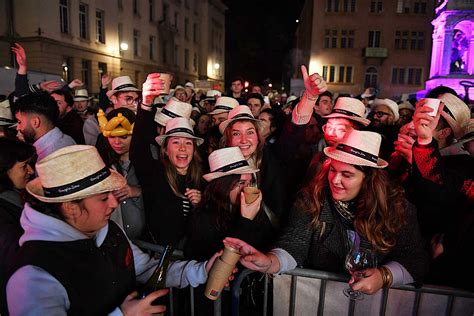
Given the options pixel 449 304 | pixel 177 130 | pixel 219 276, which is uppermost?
pixel 177 130

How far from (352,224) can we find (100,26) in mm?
31173

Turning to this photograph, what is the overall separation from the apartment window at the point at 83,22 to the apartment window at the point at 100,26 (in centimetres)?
124

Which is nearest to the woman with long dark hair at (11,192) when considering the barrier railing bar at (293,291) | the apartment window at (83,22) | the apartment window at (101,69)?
the barrier railing bar at (293,291)

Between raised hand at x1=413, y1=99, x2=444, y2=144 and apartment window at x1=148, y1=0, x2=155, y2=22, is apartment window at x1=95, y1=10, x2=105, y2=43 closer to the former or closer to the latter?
apartment window at x1=148, y1=0, x2=155, y2=22

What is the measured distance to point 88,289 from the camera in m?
→ 1.94

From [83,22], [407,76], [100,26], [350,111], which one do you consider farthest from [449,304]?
[407,76]

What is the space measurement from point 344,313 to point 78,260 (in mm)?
1895

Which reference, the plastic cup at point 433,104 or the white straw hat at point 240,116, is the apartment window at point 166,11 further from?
the plastic cup at point 433,104

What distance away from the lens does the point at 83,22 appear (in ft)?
89.1

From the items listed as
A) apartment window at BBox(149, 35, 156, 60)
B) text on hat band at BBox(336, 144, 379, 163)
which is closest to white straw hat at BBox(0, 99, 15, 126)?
text on hat band at BBox(336, 144, 379, 163)

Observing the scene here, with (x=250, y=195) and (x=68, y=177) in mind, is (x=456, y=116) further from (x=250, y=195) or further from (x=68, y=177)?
(x=68, y=177)

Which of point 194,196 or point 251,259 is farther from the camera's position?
point 194,196

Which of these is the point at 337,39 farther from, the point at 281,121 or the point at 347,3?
the point at 281,121

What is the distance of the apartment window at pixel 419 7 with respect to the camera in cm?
4009
